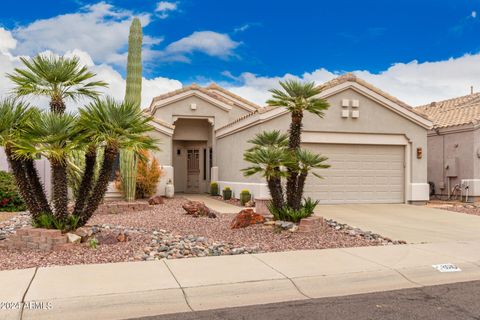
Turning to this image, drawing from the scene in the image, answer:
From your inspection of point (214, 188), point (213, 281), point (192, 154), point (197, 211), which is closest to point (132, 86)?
point (197, 211)

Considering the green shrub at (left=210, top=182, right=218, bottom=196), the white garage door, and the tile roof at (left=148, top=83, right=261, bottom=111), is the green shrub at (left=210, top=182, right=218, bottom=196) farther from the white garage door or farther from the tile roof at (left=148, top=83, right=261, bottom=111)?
the white garage door

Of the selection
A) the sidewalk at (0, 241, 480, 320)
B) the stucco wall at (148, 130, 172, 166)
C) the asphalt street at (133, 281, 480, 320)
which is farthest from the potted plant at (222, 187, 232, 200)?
the asphalt street at (133, 281, 480, 320)

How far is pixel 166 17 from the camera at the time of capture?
56.2 ft

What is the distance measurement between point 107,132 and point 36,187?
1.93 meters

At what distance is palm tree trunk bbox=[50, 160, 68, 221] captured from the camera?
859 centimetres

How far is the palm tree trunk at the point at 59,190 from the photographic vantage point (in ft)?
28.2

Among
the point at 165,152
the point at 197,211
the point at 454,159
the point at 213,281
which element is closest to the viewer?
the point at 213,281

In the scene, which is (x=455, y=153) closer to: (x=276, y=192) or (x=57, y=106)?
(x=276, y=192)

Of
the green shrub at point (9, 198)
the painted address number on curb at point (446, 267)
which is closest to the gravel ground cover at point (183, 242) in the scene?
the painted address number on curb at point (446, 267)

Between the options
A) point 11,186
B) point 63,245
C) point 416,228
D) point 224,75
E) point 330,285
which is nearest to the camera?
point 330,285

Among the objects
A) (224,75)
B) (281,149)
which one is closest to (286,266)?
(281,149)

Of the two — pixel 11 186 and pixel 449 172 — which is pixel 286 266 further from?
pixel 449 172

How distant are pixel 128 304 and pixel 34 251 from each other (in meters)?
3.48

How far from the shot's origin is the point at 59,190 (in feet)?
28.3
